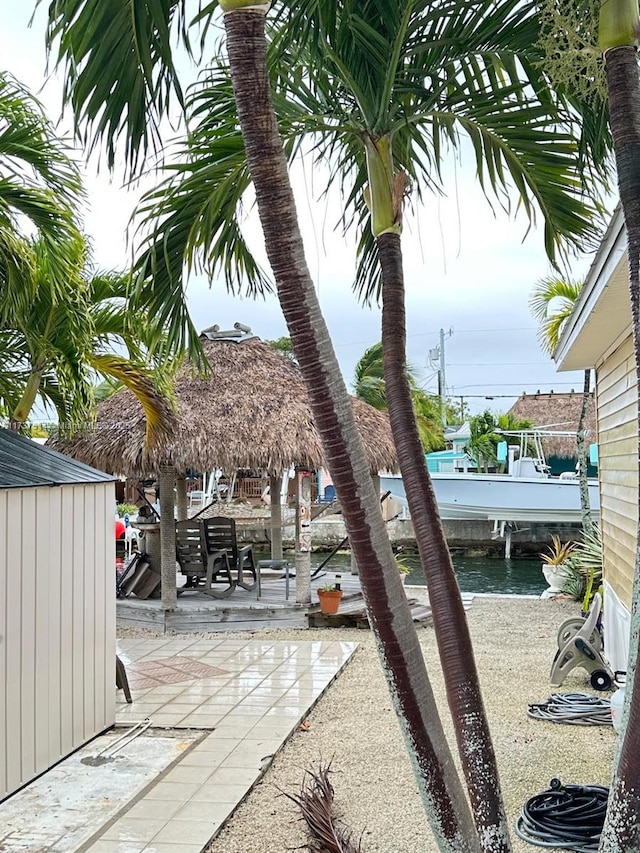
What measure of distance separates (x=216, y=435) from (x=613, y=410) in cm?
502

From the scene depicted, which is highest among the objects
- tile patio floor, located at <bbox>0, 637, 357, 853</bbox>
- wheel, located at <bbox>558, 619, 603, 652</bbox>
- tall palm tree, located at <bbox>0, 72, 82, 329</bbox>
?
tall palm tree, located at <bbox>0, 72, 82, 329</bbox>

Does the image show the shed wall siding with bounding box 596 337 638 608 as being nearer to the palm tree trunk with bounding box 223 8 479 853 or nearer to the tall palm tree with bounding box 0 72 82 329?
the palm tree trunk with bounding box 223 8 479 853

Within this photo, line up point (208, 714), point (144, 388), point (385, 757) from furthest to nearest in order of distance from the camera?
point (144, 388) < point (208, 714) < point (385, 757)

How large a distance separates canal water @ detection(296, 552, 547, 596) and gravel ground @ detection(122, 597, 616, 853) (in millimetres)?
9388

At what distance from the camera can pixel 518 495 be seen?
23.8m

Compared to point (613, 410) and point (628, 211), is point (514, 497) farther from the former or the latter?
point (628, 211)

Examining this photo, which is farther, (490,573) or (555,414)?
(555,414)

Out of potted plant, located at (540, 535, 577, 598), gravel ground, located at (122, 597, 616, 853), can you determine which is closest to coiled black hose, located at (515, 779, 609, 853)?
gravel ground, located at (122, 597, 616, 853)

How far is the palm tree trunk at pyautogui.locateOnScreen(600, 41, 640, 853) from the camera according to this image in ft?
7.86

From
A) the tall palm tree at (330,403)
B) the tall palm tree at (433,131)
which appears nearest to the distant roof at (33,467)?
the tall palm tree at (433,131)

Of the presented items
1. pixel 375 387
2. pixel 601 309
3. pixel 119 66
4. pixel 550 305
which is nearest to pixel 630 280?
pixel 119 66

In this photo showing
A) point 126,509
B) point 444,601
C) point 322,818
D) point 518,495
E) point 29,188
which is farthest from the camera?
point 126,509

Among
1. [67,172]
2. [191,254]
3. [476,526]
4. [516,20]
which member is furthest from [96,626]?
[476,526]

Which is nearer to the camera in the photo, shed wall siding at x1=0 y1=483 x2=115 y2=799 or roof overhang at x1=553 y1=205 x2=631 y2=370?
roof overhang at x1=553 y1=205 x2=631 y2=370
